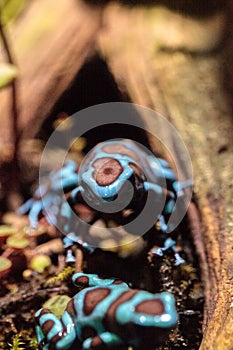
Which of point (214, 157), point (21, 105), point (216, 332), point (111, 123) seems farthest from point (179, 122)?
point (216, 332)

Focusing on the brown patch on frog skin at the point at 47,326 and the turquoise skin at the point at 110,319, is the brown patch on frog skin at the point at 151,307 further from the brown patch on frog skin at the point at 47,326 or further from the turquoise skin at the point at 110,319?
the brown patch on frog skin at the point at 47,326

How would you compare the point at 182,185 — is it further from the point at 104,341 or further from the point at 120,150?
the point at 104,341

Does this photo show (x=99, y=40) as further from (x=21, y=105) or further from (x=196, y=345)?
(x=196, y=345)

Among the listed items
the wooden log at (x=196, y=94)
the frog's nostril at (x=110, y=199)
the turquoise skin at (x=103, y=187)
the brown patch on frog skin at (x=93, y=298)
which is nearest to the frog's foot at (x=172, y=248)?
the turquoise skin at (x=103, y=187)

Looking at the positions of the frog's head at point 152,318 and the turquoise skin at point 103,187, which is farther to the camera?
the turquoise skin at point 103,187

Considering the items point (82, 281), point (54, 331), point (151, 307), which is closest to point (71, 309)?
point (54, 331)

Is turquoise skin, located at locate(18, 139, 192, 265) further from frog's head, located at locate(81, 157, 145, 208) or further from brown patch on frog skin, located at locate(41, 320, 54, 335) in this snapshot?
brown patch on frog skin, located at locate(41, 320, 54, 335)
